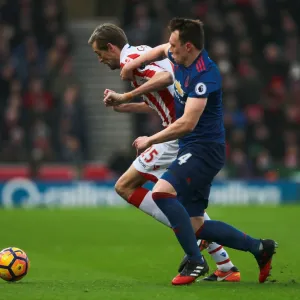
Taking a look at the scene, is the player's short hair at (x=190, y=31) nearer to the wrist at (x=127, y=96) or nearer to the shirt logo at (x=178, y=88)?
the shirt logo at (x=178, y=88)

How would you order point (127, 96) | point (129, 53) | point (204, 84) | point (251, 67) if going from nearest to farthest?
1. point (204, 84)
2. point (127, 96)
3. point (129, 53)
4. point (251, 67)

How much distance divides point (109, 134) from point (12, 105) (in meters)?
3.33

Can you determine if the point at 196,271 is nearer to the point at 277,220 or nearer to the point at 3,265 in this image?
the point at 3,265

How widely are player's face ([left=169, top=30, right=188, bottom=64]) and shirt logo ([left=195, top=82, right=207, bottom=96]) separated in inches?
11.9

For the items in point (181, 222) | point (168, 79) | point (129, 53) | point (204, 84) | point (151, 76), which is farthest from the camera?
point (129, 53)

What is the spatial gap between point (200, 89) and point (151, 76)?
87 cm

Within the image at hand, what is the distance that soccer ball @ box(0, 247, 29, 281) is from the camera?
25.7ft

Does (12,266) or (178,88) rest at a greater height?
(178,88)

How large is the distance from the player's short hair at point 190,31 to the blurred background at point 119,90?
1246 cm

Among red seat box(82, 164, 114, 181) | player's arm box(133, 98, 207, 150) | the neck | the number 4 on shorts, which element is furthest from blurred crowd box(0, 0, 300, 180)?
player's arm box(133, 98, 207, 150)

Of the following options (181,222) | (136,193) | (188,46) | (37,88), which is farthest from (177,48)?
(37,88)

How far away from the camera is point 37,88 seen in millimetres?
20547

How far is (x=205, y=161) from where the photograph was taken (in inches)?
301

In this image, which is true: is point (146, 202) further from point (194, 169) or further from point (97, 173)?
point (97, 173)
